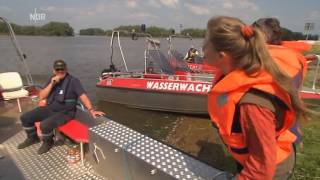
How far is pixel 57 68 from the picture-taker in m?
4.26

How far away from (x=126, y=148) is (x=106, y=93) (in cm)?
689

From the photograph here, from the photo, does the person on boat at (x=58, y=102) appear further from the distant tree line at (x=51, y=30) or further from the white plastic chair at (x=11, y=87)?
the distant tree line at (x=51, y=30)

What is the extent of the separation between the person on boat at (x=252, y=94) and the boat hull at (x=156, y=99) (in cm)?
618

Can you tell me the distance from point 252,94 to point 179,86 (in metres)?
6.44

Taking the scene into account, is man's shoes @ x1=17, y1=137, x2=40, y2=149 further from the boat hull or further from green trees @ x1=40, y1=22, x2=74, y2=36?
green trees @ x1=40, y1=22, x2=74, y2=36

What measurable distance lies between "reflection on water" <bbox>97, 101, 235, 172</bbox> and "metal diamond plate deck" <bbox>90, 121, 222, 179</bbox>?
2158 millimetres

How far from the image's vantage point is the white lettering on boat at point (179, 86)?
24.8 feet

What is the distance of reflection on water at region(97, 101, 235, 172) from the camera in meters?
5.71

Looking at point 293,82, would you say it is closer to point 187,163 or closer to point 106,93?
point 187,163

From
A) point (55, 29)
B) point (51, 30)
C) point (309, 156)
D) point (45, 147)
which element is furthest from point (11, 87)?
point (51, 30)

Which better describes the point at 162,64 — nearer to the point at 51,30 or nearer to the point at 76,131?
the point at 76,131

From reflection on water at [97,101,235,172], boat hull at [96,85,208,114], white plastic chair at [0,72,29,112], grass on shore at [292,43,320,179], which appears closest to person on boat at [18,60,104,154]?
white plastic chair at [0,72,29,112]

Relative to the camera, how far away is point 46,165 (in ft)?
12.4

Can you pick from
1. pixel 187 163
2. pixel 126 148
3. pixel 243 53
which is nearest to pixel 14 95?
pixel 126 148
